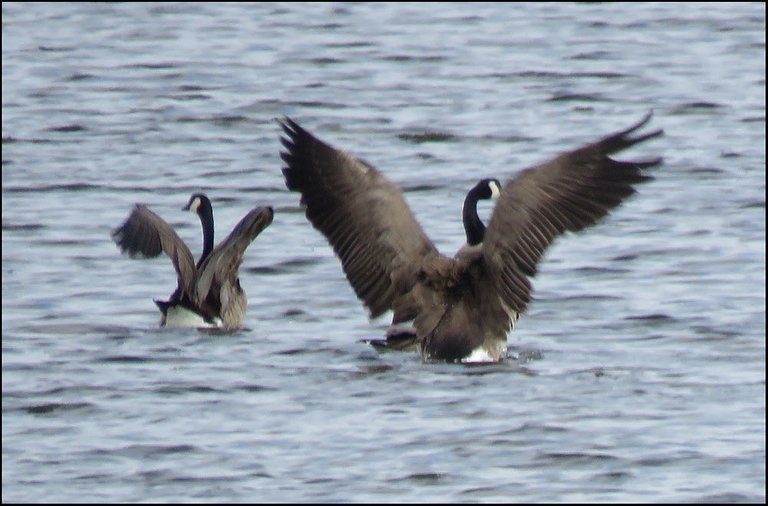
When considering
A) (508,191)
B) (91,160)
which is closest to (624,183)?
(508,191)

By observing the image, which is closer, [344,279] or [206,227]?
[206,227]

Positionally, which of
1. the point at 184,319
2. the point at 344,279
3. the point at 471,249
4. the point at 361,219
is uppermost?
the point at 361,219

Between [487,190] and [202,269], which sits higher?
[487,190]

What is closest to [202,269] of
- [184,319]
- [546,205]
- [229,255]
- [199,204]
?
[229,255]

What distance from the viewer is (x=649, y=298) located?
43.3ft

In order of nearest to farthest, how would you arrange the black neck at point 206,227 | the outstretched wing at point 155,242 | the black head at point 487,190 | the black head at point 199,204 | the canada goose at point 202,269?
the black head at point 487,190 < the canada goose at point 202,269 < the outstretched wing at point 155,242 < the black neck at point 206,227 < the black head at point 199,204

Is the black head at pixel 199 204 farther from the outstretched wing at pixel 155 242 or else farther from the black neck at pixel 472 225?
the black neck at pixel 472 225

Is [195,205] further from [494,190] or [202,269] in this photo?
[494,190]

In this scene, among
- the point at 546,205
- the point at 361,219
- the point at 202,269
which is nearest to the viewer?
the point at 546,205

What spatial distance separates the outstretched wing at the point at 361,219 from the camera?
37.3 ft

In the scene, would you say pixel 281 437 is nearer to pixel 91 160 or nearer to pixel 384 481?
pixel 384 481

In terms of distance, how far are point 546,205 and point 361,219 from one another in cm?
105

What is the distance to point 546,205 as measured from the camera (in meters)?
11.2

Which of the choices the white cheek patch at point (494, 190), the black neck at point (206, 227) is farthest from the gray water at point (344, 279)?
the white cheek patch at point (494, 190)
